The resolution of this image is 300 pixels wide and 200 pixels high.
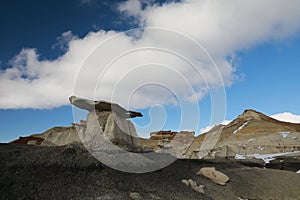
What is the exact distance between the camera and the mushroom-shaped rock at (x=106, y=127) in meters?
17.1

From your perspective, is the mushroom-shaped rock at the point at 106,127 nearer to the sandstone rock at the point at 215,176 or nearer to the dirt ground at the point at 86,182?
the dirt ground at the point at 86,182

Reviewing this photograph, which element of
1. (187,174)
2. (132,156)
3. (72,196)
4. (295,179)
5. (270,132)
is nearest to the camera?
(72,196)

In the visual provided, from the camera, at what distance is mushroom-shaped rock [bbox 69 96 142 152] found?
56.1 ft

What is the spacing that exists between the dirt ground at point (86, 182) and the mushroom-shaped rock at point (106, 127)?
9.17 feet

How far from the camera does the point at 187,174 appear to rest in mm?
16781

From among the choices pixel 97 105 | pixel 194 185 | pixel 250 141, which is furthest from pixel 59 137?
pixel 250 141

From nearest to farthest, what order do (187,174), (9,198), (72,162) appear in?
(9,198), (72,162), (187,174)

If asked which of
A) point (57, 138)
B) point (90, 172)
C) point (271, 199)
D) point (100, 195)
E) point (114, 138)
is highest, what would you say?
point (57, 138)

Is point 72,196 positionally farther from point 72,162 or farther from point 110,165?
point 110,165

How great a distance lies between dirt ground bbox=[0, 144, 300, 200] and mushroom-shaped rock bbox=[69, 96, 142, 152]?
110 inches

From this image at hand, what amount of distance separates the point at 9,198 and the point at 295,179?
1933 cm

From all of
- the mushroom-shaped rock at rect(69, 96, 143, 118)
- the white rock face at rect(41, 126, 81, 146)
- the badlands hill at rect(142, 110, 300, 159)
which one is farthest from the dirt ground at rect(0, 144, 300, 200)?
the badlands hill at rect(142, 110, 300, 159)

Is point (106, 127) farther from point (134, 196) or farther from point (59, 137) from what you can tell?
point (59, 137)

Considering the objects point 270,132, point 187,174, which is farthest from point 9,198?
point 270,132
